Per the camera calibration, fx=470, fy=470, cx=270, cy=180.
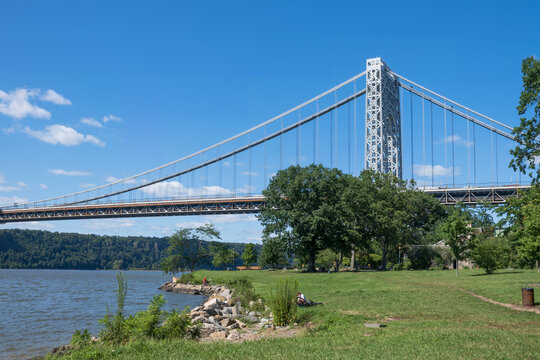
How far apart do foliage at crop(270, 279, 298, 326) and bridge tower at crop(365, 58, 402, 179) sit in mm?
49848

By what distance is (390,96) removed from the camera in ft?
224

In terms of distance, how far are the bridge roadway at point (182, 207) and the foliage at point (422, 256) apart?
12.0 meters

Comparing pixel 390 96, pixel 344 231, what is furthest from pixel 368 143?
pixel 344 231

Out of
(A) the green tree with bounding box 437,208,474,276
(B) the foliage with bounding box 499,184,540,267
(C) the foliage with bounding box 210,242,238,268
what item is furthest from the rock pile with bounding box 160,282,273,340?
(C) the foliage with bounding box 210,242,238,268

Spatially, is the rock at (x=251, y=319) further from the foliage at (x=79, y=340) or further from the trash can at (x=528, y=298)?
the trash can at (x=528, y=298)

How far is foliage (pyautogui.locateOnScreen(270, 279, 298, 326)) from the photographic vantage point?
43.0 feet

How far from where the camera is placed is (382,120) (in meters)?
63.6

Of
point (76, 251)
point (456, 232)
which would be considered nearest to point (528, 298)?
point (456, 232)

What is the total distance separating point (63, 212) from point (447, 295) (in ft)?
224

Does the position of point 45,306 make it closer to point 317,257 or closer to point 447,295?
point 447,295

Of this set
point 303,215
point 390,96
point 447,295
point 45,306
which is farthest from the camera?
point 390,96

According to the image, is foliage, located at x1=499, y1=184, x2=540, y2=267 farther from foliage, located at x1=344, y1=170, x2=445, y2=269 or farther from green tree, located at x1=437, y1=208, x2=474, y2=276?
foliage, located at x1=344, y1=170, x2=445, y2=269

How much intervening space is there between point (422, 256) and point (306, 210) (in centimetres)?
1700

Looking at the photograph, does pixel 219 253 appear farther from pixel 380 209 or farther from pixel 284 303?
pixel 284 303
